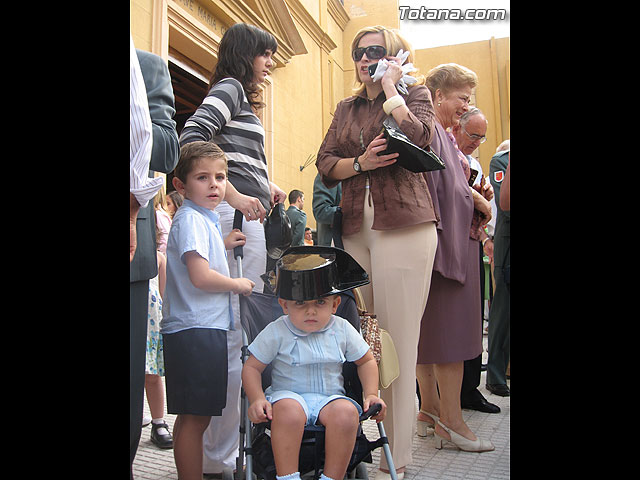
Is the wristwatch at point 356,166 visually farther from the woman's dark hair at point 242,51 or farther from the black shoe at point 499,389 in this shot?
the black shoe at point 499,389

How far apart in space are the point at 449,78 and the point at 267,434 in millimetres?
1825

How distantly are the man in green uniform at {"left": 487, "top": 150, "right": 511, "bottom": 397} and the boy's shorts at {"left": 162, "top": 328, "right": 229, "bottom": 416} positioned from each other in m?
2.02

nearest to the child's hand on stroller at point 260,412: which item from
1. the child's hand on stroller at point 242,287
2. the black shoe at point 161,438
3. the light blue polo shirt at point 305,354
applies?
the light blue polo shirt at point 305,354

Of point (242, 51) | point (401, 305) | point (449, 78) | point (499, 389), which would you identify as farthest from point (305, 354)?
point (499, 389)

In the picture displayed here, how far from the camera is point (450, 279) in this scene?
2348mm

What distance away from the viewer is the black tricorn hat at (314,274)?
1.63 meters

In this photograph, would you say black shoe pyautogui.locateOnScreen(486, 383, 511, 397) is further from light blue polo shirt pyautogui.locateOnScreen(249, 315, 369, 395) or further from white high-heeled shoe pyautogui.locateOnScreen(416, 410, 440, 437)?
light blue polo shirt pyautogui.locateOnScreen(249, 315, 369, 395)

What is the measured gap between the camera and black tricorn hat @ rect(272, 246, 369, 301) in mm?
1631

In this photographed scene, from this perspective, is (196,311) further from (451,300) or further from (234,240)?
(451,300)

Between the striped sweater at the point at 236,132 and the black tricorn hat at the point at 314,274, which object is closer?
the black tricorn hat at the point at 314,274

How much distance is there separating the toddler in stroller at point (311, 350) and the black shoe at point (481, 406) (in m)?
1.56

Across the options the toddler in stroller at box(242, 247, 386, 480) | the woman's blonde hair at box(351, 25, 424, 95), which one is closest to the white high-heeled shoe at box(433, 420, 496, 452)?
the toddler in stroller at box(242, 247, 386, 480)
